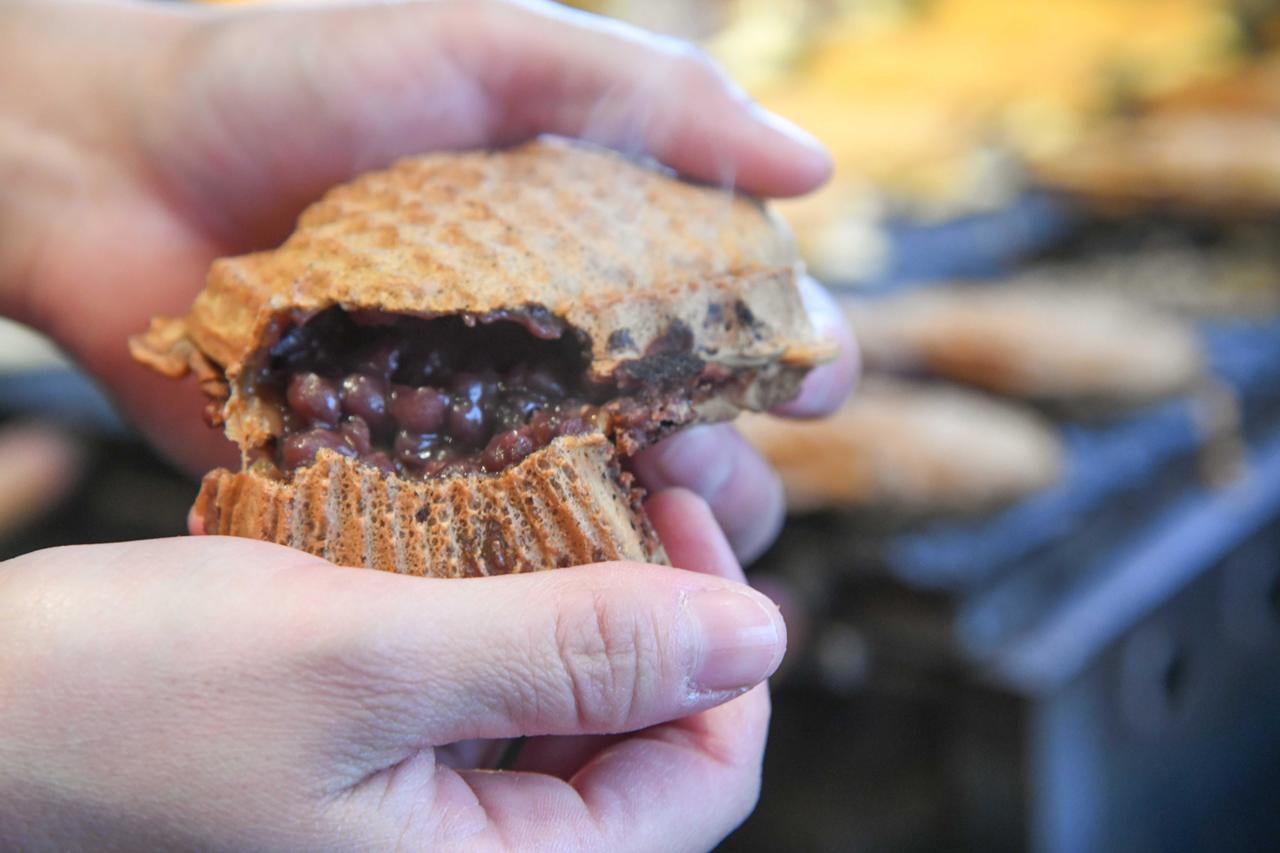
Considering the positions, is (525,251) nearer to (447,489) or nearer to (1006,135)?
(447,489)

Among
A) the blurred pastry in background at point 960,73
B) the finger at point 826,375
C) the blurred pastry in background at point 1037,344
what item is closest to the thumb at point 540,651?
the finger at point 826,375

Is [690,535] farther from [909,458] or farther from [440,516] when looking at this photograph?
[909,458]

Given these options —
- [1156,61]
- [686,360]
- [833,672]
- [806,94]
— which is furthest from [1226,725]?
[1156,61]

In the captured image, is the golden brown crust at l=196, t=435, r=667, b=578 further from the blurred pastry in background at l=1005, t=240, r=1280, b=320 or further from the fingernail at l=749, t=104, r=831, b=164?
the blurred pastry in background at l=1005, t=240, r=1280, b=320

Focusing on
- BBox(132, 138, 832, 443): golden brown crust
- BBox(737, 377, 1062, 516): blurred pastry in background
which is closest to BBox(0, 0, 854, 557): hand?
BBox(132, 138, 832, 443): golden brown crust

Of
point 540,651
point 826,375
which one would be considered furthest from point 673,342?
point 826,375
